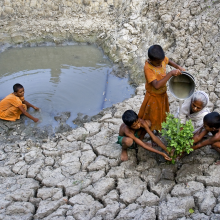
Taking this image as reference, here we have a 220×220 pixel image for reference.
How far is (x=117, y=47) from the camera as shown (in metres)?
6.19

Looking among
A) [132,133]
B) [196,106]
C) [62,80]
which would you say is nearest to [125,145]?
[132,133]

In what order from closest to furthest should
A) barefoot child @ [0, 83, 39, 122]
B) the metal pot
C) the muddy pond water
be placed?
the metal pot → barefoot child @ [0, 83, 39, 122] → the muddy pond water

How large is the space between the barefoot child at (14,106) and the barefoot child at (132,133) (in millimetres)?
2050

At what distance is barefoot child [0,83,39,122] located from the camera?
446 centimetres

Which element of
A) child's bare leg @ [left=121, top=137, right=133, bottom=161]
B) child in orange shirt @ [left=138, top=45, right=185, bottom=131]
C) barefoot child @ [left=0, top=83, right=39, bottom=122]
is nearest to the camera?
child in orange shirt @ [left=138, top=45, right=185, bottom=131]

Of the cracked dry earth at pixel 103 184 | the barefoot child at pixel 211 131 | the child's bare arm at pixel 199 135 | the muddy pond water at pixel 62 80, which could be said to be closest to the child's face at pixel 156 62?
the barefoot child at pixel 211 131

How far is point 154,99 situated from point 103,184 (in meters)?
1.21

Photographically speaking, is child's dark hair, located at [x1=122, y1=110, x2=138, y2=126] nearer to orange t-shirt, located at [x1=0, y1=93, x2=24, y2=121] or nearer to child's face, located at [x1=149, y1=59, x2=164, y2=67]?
child's face, located at [x1=149, y1=59, x2=164, y2=67]

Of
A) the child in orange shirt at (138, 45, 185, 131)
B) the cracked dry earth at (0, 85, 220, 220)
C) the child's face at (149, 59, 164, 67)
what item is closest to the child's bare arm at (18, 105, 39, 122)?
the cracked dry earth at (0, 85, 220, 220)

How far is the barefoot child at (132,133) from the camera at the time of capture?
295 cm

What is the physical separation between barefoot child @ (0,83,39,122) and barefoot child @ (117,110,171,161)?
205 centimetres

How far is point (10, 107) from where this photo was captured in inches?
178

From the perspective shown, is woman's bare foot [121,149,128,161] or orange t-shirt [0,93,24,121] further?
orange t-shirt [0,93,24,121]

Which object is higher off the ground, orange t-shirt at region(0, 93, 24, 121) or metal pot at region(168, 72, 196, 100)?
metal pot at region(168, 72, 196, 100)
